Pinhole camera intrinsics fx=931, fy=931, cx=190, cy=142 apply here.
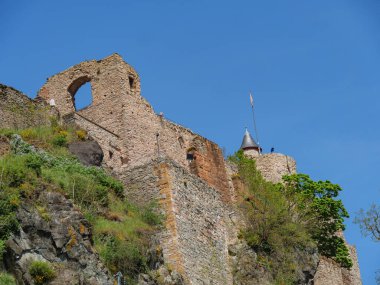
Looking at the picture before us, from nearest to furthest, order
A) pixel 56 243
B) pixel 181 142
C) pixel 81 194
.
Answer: pixel 56 243 → pixel 81 194 → pixel 181 142

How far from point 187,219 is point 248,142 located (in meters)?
24.3

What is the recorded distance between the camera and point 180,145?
4106 centimetres

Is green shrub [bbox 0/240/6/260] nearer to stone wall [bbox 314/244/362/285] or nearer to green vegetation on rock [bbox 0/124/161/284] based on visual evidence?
green vegetation on rock [bbox 0/124/161/284]

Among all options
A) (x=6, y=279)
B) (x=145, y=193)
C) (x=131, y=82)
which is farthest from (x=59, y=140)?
(x=6, y=279)

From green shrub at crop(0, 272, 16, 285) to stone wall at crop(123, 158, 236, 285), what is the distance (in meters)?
7.81

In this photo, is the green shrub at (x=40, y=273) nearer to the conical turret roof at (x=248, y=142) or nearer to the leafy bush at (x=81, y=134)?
the leafy bush at (x=81, y=134)

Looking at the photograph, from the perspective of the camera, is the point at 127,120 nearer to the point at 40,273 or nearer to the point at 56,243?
the point at 56,243

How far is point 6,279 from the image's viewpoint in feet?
68.7

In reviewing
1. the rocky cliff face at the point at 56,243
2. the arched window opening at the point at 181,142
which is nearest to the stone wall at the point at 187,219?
the rocky cliff face at the point at 56,243

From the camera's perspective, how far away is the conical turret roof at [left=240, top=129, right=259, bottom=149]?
5348 centimetres

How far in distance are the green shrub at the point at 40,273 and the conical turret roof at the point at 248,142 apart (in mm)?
32091

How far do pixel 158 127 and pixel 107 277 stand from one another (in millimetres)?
16985

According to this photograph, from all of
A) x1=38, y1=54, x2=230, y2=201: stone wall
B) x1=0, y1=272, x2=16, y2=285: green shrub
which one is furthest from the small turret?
x1=0, y1=272, x2=16, y2=285: green shrub

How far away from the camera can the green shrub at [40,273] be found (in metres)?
21.6
